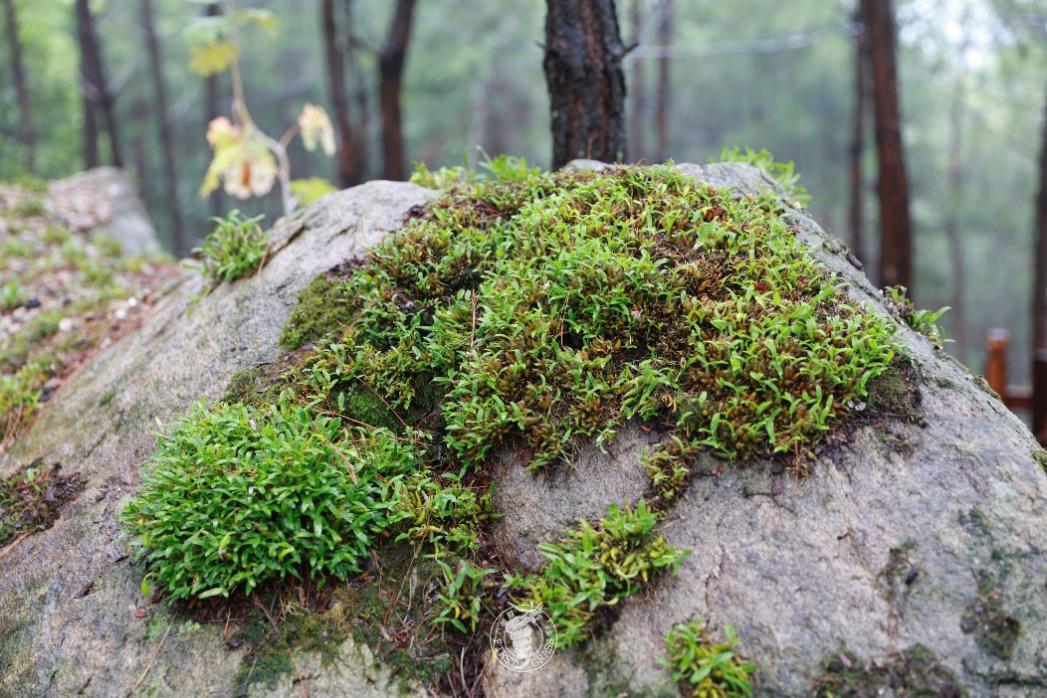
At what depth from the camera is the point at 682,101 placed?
34.3 m

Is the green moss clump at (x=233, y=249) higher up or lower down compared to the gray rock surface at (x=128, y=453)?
higher up

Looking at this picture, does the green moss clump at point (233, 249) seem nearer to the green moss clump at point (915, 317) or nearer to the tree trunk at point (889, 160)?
the green moss clump at point (915, 317)

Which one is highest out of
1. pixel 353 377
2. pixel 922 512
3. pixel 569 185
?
pixel 569 185

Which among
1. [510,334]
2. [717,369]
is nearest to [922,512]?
[717,369]

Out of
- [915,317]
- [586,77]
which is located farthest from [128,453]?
[915,317]

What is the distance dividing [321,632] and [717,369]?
5.34ft

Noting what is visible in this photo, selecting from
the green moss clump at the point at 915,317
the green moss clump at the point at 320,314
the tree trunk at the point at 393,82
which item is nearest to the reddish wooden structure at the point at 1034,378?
the green moss clump at the point at 915,317

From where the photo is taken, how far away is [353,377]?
3111 mm

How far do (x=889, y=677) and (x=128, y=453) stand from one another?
2.98 m

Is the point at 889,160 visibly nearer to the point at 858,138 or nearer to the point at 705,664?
the point at 858,138

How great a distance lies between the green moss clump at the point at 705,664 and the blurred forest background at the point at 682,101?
52.5 ft

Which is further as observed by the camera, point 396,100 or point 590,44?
point 396,100

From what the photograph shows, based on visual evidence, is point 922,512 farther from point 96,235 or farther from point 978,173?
point 978,173

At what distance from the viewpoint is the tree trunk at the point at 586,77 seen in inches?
179
